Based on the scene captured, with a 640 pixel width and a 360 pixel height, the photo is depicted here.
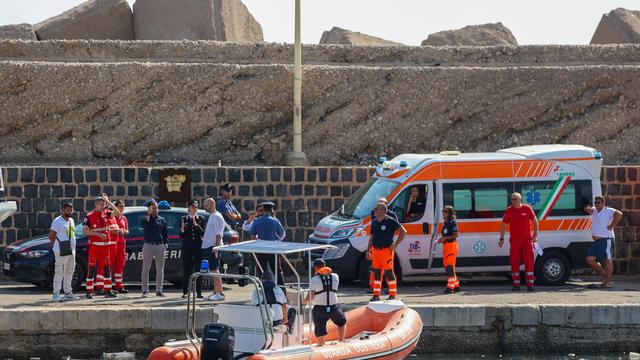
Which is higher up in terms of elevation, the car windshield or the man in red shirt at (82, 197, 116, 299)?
the car windshield

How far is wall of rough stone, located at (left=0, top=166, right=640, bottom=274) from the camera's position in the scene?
80.6ft

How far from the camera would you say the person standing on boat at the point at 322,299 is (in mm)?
16297

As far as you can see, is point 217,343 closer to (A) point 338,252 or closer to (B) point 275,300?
(B) point 275,300

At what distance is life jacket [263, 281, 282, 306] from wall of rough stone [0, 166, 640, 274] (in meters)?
9.38

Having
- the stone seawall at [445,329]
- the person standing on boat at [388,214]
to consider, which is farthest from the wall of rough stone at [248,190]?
the stone seawall at [445,329]

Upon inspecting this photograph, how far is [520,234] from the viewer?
21.4 metres

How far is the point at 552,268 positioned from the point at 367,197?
11.8 ft

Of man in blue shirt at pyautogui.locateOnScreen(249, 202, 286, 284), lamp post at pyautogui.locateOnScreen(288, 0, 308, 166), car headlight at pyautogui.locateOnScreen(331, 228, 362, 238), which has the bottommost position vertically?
car headlight at pyautogui.locateOnScreen(331, 228, 362, 238)

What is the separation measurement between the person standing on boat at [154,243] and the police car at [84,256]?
1298mm

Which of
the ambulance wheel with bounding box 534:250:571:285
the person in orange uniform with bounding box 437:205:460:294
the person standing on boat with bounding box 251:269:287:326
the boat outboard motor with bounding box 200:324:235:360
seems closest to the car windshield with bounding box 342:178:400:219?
the person in orange uniform with bounding box 437:205:460:294

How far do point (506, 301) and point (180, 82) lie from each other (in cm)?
1696

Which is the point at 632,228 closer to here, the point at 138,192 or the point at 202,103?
the point at 138,192

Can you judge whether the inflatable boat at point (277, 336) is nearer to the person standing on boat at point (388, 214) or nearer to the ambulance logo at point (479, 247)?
the person standing on boat at point (388, 214)

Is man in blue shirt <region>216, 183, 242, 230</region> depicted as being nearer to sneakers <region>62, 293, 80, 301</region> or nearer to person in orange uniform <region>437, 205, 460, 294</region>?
sneakers <region>62, 293, 80, 301</region>
